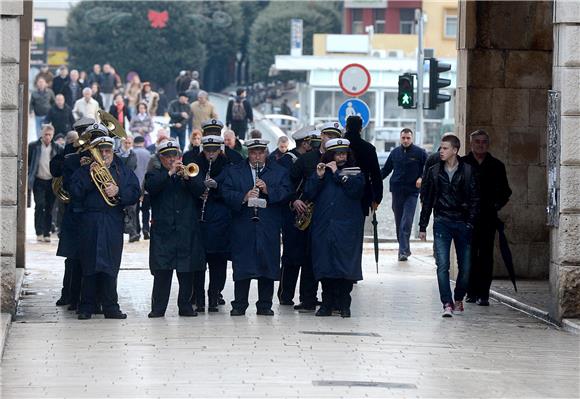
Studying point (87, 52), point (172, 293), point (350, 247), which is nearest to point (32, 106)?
point (172, 293)

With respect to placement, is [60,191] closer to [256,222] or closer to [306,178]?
[256,222]

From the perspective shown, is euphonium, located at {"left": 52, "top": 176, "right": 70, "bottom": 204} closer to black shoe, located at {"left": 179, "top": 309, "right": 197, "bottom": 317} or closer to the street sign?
black shoe, located at {"left": 179, "top": 309, "right": 197, "bottom": 317}

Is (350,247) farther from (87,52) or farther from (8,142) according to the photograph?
(87,52)

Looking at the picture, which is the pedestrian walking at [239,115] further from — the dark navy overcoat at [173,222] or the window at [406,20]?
the window at [406,20]

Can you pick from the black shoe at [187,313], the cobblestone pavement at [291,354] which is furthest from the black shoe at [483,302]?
the black shoe at [187,313]

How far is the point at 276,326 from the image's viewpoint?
1479 cm

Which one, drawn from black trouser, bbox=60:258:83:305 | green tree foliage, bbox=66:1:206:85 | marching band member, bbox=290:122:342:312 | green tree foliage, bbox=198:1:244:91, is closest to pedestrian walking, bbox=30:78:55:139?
black trouser, bbox=60:258:83:305

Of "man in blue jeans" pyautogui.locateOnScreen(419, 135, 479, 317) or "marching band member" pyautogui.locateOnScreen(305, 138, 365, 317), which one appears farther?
"man in blue jeans" pyautogui.locateOnScreen(419, 135, 479, 317)

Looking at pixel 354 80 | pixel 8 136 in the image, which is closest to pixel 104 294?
pixel 8 136

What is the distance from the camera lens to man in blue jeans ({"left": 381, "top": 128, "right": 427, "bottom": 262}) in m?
22.4

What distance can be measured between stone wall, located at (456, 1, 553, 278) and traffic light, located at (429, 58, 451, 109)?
20.5 feet

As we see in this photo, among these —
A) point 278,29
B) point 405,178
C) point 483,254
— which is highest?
point 278,29

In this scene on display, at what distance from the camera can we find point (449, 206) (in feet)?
52.5

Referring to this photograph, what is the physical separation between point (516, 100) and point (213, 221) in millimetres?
5458
